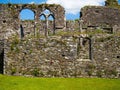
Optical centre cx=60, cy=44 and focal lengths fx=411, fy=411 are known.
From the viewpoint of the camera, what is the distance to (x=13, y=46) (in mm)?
35406

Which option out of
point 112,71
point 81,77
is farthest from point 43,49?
point 112,71

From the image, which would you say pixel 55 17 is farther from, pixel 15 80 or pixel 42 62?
pixel 15 80

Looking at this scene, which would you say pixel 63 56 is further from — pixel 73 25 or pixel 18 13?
pixel 18 13

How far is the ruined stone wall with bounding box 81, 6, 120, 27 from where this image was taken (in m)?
55.1

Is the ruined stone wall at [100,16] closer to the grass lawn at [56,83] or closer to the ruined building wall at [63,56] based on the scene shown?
the ruined building wall at [63,56]

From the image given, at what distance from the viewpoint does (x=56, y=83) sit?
3134 centimetres

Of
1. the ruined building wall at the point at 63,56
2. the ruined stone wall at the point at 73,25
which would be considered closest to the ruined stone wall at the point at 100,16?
the ruined stone wall at the point at 73,25

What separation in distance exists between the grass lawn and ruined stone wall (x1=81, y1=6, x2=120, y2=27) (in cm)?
2221

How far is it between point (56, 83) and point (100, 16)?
26226 mm

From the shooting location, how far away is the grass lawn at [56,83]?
29.6m

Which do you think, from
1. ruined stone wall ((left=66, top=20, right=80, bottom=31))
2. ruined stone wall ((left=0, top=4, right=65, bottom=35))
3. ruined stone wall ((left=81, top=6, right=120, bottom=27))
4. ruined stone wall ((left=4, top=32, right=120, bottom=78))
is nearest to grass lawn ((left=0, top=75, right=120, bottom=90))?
ruined stone wall ((left=4, top=32, right=120, bottom=78))

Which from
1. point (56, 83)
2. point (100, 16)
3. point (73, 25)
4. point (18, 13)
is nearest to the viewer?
point (56, 83)

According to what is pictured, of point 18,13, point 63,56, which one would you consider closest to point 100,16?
point 18,13

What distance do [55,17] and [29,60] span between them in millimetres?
20015
